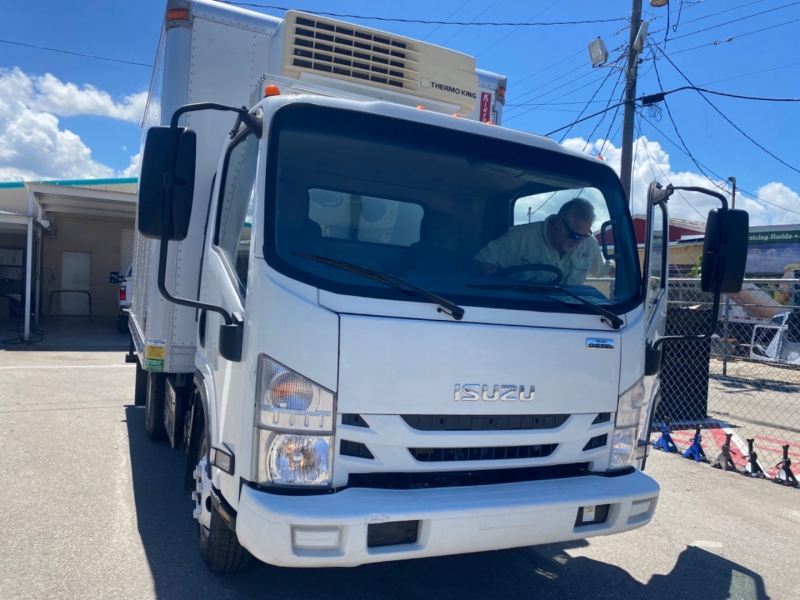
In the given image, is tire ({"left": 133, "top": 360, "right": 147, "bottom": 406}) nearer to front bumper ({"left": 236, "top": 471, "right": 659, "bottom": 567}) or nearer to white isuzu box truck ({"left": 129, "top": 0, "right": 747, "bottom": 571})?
white isuzu box truck ({"left": 129, "top": 0, "right": 747, "bottom": 571})

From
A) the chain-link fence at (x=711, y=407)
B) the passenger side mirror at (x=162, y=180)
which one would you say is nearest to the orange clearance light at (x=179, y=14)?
the passenger side mirror at (x=162, y=180)

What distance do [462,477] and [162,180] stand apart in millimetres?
1907

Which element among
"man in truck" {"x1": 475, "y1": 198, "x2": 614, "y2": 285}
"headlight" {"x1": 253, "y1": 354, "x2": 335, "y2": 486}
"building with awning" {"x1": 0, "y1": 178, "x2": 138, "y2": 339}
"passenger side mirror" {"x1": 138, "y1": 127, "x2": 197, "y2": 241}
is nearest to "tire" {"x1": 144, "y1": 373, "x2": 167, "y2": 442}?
"passenger side mirror" {"x1": 138, "y1": 127, "x2": 197, "y2": 241}

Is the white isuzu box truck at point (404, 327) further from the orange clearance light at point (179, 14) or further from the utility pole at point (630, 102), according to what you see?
the utility pole at point (630, 102)

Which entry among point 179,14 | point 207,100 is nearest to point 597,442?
point 207,100

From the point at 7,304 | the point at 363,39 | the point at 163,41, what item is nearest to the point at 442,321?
the point at 363,39

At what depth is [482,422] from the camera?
3029 millimetres

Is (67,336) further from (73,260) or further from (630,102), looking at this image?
(630,102)

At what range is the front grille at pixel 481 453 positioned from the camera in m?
2.97

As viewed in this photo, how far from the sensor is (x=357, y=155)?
10.4ft

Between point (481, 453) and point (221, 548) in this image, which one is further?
point (221, 548)

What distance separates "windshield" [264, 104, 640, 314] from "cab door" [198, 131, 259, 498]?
0.80ft

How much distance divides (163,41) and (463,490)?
12.2 feet

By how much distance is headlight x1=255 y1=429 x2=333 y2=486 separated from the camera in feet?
9.05
